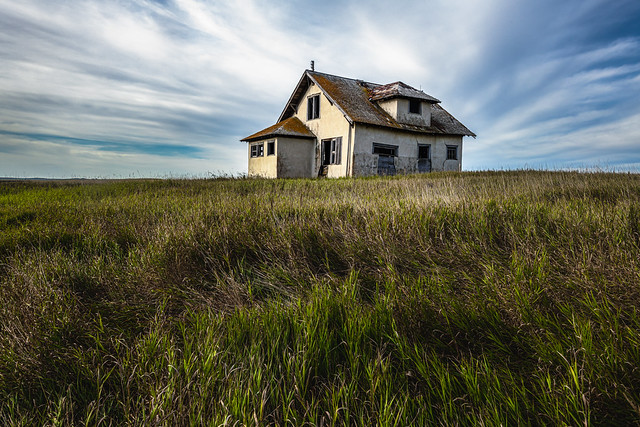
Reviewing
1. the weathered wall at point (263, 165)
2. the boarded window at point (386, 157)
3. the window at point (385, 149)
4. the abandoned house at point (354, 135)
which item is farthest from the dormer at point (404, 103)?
the weathered wall at point (263, 165)

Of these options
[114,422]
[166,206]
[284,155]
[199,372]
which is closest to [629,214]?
[199,372]

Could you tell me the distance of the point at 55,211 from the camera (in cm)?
584

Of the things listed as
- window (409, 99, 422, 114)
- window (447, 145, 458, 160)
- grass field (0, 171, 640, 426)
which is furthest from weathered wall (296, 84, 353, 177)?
grass field (0, 171, 640, 426)

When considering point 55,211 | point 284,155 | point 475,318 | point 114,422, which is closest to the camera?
point 114,422

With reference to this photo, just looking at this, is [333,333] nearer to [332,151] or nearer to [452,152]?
[332,151]

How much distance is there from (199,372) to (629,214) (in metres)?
4.40

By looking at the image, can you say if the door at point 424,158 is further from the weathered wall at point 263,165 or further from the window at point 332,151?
the weathered wall at point 263,165

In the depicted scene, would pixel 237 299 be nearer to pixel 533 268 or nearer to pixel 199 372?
pixel 199 372

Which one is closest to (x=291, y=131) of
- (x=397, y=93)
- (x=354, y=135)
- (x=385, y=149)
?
(x=354, y=135)

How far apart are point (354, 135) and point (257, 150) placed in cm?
731

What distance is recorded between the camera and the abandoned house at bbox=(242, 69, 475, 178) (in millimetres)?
18625

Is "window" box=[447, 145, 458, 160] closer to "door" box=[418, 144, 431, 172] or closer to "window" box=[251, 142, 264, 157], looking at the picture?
"door" box=[418, 144, 431, 172]

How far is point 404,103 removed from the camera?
20328 millimetres

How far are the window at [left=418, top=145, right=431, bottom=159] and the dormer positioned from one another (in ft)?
4.48
